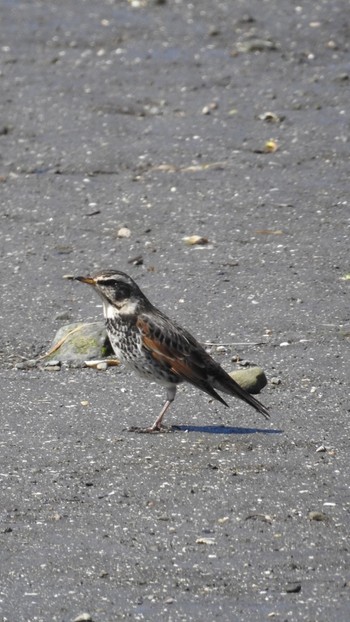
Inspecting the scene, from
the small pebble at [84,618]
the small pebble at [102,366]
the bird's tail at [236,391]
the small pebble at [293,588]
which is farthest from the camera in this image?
the small pebble at [102,366]

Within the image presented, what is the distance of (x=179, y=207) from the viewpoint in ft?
40.1

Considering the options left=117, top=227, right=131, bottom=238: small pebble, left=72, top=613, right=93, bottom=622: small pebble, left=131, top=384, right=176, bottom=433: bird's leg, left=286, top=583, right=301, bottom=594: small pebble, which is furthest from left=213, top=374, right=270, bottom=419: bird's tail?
left=117, top=227, right=131, bottom=238: small pebble

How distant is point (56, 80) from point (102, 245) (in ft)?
17.6

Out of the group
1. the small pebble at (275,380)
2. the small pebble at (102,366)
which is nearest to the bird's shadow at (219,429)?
the small pebble at (275,380)

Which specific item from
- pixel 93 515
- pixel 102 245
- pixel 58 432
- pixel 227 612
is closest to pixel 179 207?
pixel 102 245

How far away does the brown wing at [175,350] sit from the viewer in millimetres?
8203

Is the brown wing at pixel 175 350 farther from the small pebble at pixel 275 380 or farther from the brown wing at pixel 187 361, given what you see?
the small pebble at pixel 275 380

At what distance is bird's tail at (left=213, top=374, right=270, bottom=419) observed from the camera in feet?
26.6

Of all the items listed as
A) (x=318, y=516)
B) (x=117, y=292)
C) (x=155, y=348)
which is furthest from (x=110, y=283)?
(x=318, y=516)

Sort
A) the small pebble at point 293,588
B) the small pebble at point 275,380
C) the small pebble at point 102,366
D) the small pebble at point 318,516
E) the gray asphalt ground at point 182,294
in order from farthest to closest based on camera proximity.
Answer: the small pebble at point 102,366 → the small pebble at point 275,380 → the small pebble at point 318,516 → the gray asphalt ground at point 182,294 → the small pebble at point 293,588

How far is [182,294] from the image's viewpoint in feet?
34.2

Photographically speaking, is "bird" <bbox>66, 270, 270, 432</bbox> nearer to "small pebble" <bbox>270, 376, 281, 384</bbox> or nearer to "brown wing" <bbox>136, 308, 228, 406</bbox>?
"brown wing" <bbox>136, 308, 228, 406</bbox>

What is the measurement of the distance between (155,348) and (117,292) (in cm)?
45

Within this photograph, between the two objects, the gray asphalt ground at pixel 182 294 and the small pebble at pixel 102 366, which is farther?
the small pebble at pixel 102 366
